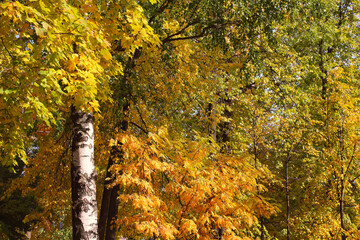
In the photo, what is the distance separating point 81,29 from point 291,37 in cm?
1373

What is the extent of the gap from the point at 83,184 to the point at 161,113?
4.62 metres

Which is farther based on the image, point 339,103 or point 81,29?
point 339,103

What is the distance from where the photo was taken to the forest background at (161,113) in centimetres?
405

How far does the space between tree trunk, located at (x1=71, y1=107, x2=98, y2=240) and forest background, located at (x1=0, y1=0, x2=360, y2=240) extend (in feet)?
0.06

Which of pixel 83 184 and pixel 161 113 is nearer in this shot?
pixel 83 184

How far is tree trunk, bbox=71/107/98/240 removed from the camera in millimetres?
4152

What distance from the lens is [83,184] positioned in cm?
430

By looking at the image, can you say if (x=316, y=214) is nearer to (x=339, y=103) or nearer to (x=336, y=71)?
(x=339, y=103)

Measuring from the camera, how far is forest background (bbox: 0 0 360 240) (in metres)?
4.05

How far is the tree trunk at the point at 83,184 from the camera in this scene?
4152 mm

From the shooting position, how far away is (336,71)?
32.9 feet

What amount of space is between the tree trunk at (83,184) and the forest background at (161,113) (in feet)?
0.06

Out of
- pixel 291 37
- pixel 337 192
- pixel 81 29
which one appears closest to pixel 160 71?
pixel 81 29

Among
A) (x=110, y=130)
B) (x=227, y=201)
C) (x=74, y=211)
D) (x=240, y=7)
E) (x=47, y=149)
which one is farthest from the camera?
(x=47, y=149)
